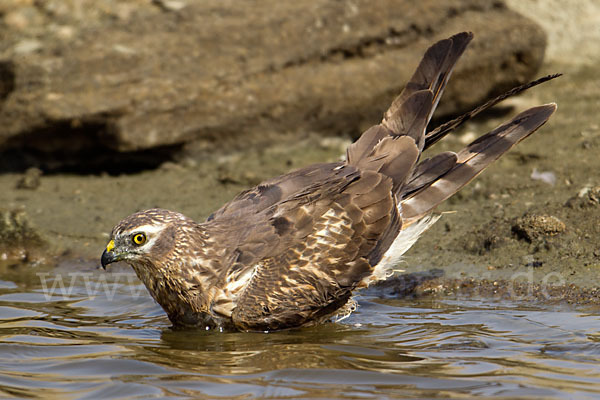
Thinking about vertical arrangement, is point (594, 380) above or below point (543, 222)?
below

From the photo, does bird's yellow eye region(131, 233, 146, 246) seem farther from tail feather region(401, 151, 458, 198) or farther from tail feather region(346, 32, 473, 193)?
tail feather region(401, 151, 458, 198)

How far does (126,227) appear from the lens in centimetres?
559

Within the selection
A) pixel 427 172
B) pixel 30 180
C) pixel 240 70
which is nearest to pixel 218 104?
pixel 240 70

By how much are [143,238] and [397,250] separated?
1.83 m

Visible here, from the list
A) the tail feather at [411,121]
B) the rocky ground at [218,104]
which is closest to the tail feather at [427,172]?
the tail feather at [411,121]

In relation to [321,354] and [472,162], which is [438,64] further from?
[321,354]

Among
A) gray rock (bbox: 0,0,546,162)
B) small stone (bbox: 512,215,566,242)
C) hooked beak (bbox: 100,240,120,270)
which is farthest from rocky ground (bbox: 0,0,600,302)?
hooked beak (bbox: 100,240,120,270)

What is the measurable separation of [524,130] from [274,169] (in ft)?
10.7

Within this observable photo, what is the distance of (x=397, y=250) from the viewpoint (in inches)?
244

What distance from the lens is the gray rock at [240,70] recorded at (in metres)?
8.59

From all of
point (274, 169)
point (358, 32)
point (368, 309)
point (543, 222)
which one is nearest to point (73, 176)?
point (274, 169)

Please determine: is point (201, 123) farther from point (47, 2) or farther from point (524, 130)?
point (524, 130)

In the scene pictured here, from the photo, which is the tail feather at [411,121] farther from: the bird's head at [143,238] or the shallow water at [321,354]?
Result: the bird's head at [143,238]

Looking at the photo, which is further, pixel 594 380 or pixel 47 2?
pixel 47 2
